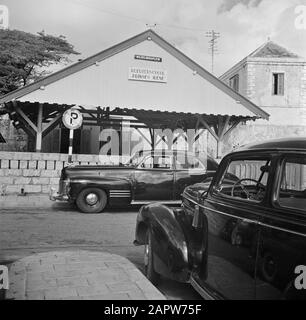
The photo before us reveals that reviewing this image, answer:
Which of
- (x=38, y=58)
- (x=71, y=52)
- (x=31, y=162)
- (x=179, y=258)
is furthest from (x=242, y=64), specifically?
(x=179, y=258)

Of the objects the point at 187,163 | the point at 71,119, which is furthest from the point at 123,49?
the point at 187,163

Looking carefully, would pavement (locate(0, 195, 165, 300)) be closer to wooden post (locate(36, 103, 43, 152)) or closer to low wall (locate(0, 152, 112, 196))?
low wall (locate(0, 152, 112, 196))

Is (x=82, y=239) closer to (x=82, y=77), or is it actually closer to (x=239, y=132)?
(x=82, y=77)

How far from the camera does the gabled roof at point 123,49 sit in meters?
14.2

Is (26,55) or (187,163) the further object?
(26,55)

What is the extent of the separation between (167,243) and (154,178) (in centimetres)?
674

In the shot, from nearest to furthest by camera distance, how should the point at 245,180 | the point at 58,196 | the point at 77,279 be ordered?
the point at 245,180 < the point at 77,279 < the point at 58,196

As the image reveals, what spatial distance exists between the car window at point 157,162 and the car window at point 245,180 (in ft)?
23.2

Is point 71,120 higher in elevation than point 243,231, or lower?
higher

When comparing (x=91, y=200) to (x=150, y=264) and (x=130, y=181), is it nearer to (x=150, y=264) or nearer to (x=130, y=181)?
(x=130, y=181)

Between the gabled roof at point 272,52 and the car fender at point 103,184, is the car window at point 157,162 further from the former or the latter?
the gabled roof at point 272,52

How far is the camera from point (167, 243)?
410cm

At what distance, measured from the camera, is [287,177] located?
3201 mm

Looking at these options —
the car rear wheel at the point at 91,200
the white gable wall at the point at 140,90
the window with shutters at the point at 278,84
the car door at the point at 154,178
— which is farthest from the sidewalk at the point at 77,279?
the window with shutters at the point at 278,84
